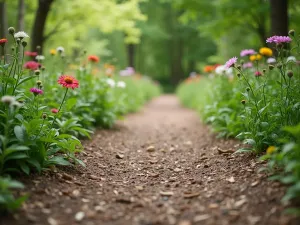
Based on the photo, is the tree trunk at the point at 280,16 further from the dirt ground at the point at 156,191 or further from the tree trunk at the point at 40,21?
the tree trunk at the point at 40,21

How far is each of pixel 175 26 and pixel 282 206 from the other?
2080 centimetres

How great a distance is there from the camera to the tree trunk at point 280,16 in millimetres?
4910

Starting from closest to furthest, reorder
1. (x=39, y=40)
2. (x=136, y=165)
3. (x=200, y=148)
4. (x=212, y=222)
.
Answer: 1. (x=212, y=222)
2. (x=136, y=165)
3. (x=200, y=148)
4. (x=39, y=40)

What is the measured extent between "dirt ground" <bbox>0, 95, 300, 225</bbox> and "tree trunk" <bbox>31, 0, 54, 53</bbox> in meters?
3.16

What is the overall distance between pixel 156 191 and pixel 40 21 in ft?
15.6

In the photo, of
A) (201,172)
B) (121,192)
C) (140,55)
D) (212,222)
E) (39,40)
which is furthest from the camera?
(140,55)

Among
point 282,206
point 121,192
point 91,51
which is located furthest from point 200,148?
point 91,51

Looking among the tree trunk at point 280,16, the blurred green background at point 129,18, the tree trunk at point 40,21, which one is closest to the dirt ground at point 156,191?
the tree trunk at point 280,16

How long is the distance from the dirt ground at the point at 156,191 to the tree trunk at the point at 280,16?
2.16 metres

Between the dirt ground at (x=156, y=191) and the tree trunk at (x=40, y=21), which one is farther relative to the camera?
the tree trunk at (x=40, y=21)

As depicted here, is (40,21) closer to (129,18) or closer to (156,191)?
(129,18)

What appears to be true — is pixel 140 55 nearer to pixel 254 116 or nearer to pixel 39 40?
pixel 39 40

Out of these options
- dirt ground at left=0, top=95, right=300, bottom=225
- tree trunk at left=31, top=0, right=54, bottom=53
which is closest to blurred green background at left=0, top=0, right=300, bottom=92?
tree trunk at left=31, top=0, right=54, bottom=53

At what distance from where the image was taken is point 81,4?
7.73 m
